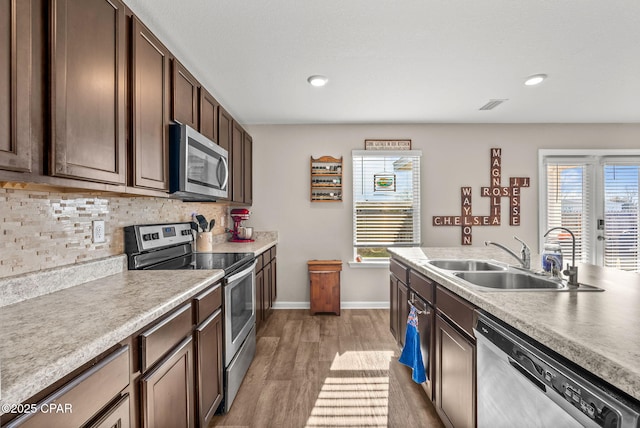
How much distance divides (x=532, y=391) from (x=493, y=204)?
11.5ft

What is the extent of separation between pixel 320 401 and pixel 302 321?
1.48m

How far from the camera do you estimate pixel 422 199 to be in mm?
3980

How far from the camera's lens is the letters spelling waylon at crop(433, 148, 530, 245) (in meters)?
3.95

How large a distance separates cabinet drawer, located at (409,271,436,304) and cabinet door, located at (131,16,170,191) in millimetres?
1655

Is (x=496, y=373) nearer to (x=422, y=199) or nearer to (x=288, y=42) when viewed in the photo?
(x=288, y=42)

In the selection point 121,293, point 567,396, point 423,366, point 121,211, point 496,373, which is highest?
point 121,211

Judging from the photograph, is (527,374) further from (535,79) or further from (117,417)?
(535,79)

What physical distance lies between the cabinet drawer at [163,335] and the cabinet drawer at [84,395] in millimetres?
79

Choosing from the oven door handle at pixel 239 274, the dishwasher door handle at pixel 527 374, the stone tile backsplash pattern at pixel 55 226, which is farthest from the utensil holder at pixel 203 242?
the dishwasher door handle at pixel 527 374

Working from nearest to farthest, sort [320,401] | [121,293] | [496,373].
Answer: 1. [496,373]
2. [121,293]
3. [320,401]

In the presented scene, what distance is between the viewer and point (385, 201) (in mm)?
3969

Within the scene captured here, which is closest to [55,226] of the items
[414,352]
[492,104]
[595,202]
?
[414,352]

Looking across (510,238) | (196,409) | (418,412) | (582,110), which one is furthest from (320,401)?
(582,110)

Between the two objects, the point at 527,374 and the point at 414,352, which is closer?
the point at 527,374
